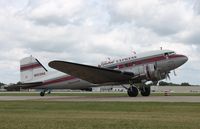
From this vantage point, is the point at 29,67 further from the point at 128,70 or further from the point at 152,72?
the point at 152,72

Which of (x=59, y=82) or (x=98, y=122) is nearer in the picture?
(x=98, y=122)

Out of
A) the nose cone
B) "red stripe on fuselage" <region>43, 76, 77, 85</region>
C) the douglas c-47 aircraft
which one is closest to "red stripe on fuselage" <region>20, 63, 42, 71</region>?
"red stripe on fuselage" <region>43, 76, 77, 85</region>

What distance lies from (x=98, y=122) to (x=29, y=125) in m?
2.62

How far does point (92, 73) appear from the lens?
39.0 m

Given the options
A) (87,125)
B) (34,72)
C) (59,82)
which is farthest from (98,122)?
(34,72)

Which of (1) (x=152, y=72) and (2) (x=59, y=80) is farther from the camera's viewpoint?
(2) (x=59, y=80)

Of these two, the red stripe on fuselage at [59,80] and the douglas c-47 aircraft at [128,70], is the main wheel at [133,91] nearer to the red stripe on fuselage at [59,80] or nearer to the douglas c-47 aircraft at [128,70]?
the douglas c-47 aircraft at [128,70]

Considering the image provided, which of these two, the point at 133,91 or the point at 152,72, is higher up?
the point at 152,72

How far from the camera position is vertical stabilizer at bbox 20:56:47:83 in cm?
4775

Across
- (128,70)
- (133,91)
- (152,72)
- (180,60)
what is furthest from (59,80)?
(180,60)

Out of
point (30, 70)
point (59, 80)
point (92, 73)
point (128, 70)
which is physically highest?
point (30, 70)

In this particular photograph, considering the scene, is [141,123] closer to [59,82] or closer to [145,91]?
[145,91]

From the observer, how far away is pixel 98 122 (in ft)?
46.1

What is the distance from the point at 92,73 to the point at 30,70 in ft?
39.6
